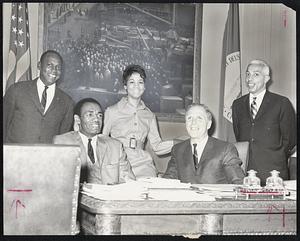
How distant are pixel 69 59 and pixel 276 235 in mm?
4074

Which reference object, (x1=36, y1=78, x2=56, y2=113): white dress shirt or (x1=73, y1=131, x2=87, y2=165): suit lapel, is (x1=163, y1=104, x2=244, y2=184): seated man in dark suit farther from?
(x1=36, y1=78, x2=56, y2=113): white dress shirt

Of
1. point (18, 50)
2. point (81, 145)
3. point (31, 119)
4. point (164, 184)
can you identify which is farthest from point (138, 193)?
point (18, 50)

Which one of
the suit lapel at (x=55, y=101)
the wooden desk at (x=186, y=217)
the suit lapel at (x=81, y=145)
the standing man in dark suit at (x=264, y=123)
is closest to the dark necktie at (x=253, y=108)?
→ the standing man in dark suit at (x=264, y=123)

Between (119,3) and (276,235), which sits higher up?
(119,3)

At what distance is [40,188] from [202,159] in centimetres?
178

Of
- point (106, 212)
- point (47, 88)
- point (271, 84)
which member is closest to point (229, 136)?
point (271, 84)

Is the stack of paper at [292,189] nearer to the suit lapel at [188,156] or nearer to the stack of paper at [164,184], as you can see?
the stack of paper at [164,184]

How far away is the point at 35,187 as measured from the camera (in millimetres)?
3445

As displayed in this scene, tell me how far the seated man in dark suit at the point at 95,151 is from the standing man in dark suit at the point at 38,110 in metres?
1.25

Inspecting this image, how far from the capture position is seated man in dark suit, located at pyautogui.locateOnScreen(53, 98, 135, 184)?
17.0ft

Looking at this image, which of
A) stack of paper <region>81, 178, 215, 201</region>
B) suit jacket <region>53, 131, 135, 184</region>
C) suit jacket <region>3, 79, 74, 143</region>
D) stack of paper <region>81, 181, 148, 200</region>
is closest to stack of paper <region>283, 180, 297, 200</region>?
stack of paper <region>81, 178, 215, 201</region>

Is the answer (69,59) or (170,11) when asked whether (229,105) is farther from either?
(69,59)

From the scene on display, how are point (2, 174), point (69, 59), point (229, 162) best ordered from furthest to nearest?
point (69, 59)
point (229, 162)
point (2, 174)

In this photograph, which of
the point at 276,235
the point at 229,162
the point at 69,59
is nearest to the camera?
the point at 276,235
